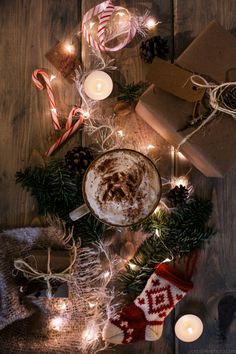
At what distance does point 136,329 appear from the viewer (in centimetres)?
137

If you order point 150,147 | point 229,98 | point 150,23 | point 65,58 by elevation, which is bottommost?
point 150,147

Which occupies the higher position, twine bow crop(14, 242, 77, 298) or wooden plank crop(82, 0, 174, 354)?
wooden plank crop(82, 0, 174, 354)

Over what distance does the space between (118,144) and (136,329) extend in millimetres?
565

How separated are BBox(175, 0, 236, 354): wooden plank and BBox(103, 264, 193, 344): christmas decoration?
0.06 meters

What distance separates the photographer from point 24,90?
1405 mm

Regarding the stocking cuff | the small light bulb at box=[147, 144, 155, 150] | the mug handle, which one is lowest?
the stocking cuff

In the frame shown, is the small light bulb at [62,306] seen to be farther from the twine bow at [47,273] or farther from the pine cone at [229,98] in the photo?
the pine cone at [229,98]

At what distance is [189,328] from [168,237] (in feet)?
0.92

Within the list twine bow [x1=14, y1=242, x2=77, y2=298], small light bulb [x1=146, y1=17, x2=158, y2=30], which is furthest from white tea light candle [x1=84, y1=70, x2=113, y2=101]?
twine bow [x1=14, y1=242, x2=77, y2=298]

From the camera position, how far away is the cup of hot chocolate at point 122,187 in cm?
124

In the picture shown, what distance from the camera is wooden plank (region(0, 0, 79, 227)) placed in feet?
4.58

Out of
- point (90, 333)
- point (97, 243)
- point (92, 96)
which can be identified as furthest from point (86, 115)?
point (90, 333)

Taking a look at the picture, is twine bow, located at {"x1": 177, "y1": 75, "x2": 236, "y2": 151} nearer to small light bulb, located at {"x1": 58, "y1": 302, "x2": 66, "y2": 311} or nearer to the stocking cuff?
the stocking cuff

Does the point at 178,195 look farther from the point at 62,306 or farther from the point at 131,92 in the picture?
the point at 62,306
